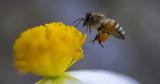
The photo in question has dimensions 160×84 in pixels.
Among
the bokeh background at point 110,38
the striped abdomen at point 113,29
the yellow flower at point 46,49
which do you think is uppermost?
the bokeh background at point 110,38

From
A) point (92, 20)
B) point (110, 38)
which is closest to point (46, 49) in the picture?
point (92, 20)

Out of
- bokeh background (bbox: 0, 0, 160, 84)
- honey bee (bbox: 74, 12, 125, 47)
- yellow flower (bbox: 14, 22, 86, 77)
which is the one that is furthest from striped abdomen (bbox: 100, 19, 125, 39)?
bokeh background (bbox: 0, 0, 160, 84)

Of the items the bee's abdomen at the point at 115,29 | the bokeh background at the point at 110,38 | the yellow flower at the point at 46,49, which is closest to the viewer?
the yellow flower at the point at 46,49

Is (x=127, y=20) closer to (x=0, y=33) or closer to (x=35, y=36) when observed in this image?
(x=0, y=33)

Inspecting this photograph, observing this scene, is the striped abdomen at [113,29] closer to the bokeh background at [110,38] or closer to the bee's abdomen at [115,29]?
the bee's abdomen at [115,29]

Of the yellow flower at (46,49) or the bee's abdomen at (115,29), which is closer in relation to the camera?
the yellow flower at (46,49)

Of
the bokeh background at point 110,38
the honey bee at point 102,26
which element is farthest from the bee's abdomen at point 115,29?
the bokeh background at point 110,38

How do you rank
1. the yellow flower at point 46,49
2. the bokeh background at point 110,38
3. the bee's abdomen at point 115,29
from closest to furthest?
the yellow flower at point 46,49 < the bee's abdomen at point 115,29 < the bokeh background at point 110,38

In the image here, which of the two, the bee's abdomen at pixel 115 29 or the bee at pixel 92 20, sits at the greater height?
the bee at pixel 92 20

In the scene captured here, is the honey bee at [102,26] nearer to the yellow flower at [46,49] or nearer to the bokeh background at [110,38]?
the yellow flower at [46,49]
